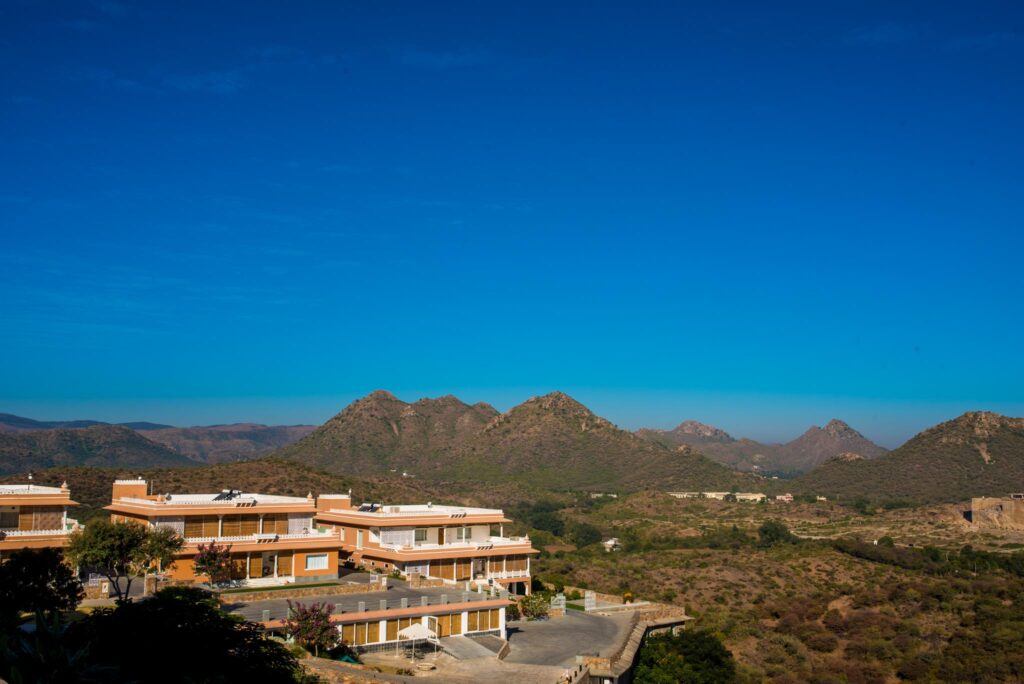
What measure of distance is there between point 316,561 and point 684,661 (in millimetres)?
15032

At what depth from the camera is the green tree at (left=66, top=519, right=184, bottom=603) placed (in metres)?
28.2

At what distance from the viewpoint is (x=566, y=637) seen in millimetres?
30906

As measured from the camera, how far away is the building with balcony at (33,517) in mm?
30578

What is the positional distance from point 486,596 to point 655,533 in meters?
58.1

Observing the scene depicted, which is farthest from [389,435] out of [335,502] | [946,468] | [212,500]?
[212,500]

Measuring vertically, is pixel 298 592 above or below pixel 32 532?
below

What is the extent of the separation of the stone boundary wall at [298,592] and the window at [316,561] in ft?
6.06

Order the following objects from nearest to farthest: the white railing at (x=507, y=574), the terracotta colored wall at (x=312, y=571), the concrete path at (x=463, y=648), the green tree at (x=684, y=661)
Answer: the concrete path at (x=463, y=648), the green tree at (x=684, y=661), the terracotta colored wall at (x=312, y=571), the white railing at (x=507, y=574)

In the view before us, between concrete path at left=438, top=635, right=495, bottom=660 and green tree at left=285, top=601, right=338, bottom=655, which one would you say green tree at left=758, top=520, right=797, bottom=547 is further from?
green tree at left=285, top=601, right=338, bottom=655

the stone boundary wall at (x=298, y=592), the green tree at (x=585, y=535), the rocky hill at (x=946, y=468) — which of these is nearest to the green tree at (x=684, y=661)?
the stone boundary wall at (x=298, y=592)

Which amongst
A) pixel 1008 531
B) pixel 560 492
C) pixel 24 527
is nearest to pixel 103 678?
pixel 24 527

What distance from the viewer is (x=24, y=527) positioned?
32.1 meters

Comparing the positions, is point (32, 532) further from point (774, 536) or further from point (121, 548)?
point (774, 536)

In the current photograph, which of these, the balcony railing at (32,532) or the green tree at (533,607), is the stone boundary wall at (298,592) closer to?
the green tree at (533,607)
